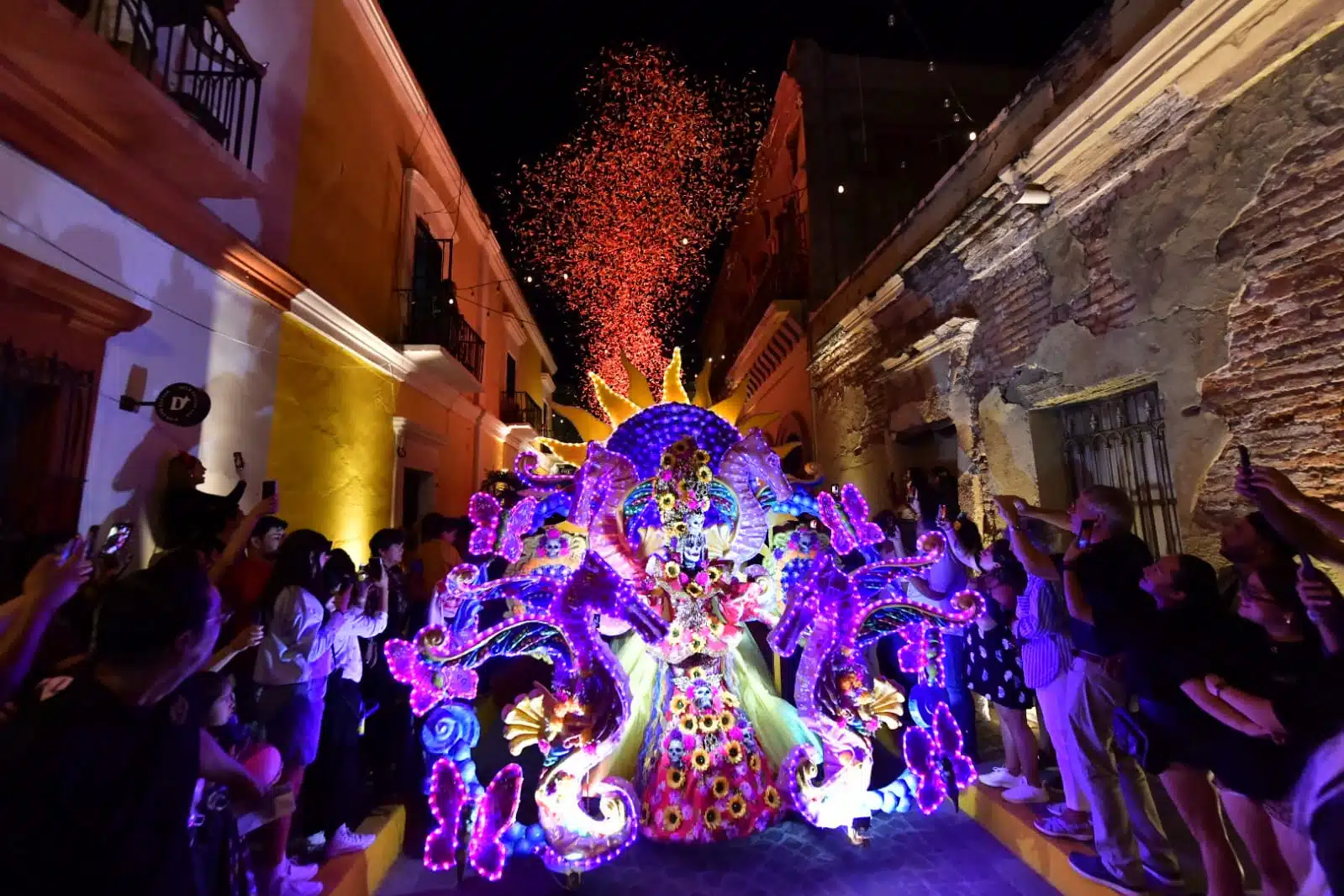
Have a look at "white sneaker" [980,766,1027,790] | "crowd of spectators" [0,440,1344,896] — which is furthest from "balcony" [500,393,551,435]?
"white sneaker" [980,766,1027,790]

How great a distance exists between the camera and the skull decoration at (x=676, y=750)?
9.93ft

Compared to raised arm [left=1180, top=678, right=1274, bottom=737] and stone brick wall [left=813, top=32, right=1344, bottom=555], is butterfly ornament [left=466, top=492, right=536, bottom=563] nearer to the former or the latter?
raised arm [left=1180, top=678, right=1274, bottom=737]

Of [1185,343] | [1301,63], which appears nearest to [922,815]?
[1185,343]

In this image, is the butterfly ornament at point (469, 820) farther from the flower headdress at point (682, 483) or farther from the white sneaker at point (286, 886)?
the flower headdress at point (682, 483)

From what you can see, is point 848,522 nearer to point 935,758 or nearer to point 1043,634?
point 1043,634

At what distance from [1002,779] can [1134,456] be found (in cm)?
229

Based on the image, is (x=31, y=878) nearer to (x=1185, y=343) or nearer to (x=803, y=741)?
(x=803, y=741)

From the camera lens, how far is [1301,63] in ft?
9.53

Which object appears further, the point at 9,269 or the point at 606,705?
the point at 9,269

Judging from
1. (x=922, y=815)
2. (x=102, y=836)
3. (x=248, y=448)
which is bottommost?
(x=922, y=815)

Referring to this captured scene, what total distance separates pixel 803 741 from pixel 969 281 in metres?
4.38

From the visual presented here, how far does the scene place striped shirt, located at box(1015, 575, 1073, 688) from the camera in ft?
9.54

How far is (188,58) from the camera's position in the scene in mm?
4816

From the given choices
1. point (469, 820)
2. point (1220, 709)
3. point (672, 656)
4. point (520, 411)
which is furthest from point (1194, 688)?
point (520, 411)
